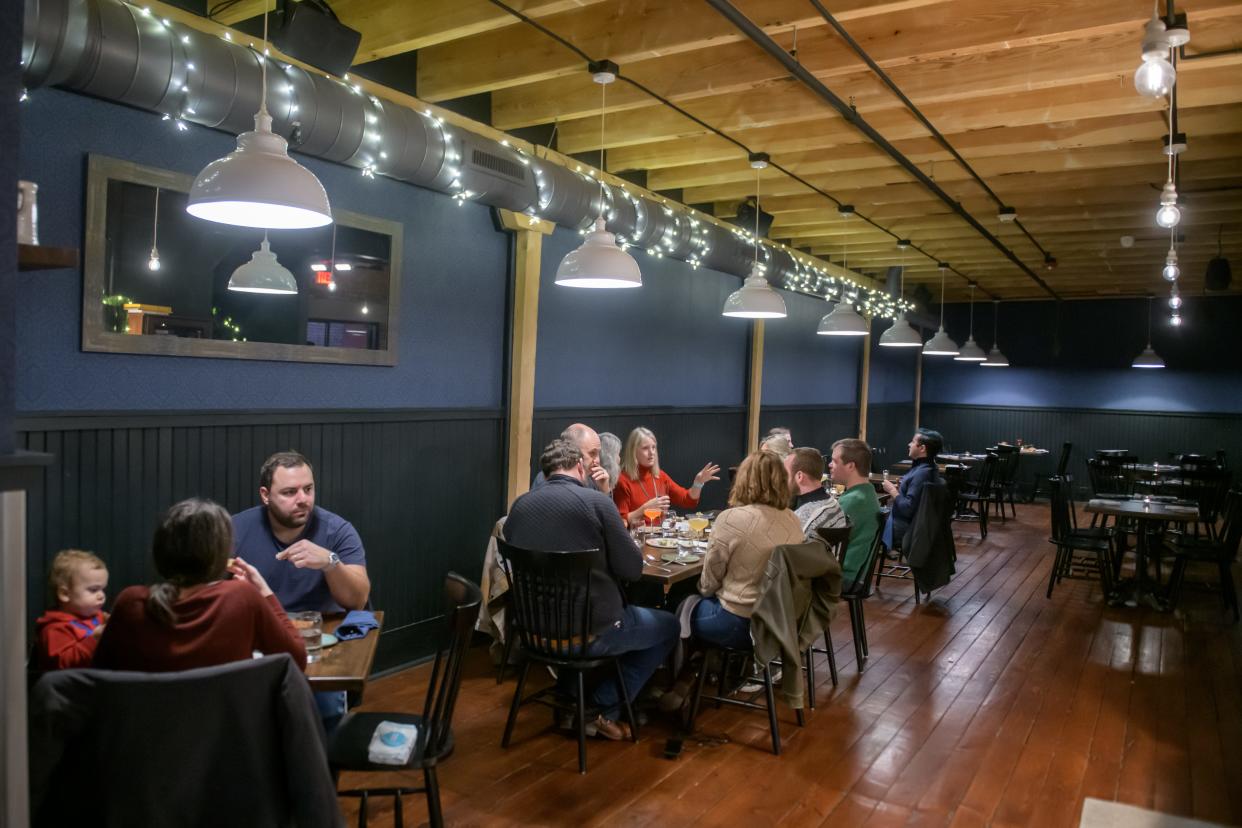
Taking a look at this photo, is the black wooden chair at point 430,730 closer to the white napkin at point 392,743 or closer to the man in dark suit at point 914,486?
the white napkin at point 392,743

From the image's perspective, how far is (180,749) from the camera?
72.6 inches

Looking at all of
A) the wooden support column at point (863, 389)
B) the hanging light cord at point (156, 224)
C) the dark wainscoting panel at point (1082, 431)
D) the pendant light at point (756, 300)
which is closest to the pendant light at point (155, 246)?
the hanging light cord at point (156, 224)

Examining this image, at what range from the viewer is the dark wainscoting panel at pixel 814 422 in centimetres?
946

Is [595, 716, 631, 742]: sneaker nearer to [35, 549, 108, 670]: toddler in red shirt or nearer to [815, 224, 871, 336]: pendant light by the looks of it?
[35, 549, 108, 670]: toddler in red shirt

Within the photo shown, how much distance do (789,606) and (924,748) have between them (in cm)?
100

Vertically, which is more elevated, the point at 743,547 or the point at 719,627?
the point at 743,547

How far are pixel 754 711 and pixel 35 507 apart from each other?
336cm

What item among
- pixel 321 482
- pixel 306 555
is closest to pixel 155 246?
pixel 321 482

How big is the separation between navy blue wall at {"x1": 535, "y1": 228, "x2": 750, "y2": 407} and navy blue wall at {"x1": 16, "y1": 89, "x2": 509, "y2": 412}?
54 centimetres

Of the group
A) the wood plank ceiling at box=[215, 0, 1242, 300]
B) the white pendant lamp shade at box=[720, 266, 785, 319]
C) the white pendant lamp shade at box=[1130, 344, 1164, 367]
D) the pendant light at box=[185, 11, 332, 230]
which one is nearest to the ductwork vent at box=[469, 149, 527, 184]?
the wood plank ceiling at box=[215, 0, 1242, 300]

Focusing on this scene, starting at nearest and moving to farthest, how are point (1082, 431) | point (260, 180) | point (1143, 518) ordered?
point (260, 180) → point (1143, 518) → point (1082, 431)

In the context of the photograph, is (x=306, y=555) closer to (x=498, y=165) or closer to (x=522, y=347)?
(x=498, y=165)

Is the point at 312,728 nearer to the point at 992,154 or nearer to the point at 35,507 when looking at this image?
the point at 35,507

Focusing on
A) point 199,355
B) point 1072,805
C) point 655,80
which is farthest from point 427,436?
point 1072,805
